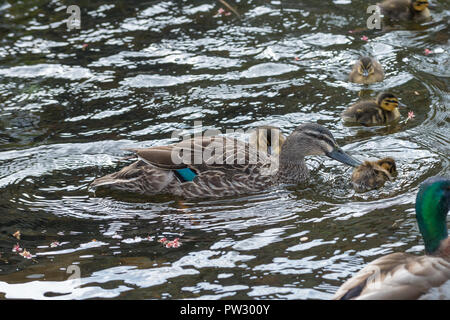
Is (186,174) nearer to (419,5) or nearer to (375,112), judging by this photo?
(375,112)

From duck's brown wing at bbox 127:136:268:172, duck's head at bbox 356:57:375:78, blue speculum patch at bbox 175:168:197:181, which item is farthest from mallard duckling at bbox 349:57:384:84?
blue speculum patch at bbox 175:168:197:181

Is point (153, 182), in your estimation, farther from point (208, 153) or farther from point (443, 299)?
point (443, 299)

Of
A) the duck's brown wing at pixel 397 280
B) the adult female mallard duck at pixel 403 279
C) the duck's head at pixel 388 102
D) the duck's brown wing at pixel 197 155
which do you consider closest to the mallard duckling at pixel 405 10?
the duck's head at pixel 388 102

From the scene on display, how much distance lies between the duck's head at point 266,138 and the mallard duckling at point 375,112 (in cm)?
57

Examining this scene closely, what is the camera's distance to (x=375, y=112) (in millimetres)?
5887

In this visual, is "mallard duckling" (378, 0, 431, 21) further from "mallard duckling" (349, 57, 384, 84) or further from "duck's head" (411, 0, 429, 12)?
"mallard duckling" (349, 57, 384, 84)

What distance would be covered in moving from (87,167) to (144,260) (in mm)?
1477

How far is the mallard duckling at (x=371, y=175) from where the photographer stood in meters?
4.89

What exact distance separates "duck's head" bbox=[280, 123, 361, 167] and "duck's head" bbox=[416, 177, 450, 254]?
4.64 feet

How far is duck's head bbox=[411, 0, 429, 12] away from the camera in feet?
25.2

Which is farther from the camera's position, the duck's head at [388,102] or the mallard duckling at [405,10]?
the mallard duckling at [405,10]

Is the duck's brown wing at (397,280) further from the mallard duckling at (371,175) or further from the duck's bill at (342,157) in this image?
the duck's bill at (342,157)

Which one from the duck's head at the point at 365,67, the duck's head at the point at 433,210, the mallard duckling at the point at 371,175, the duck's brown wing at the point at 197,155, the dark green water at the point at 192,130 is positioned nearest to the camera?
the duck's head at the point at 433,210
